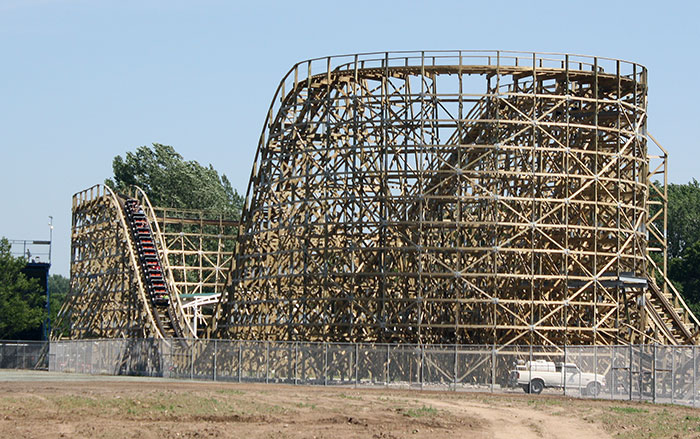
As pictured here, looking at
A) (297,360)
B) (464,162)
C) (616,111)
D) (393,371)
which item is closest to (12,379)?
(297,360)

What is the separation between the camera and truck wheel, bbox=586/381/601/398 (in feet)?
157

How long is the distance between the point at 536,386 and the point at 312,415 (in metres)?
14.5

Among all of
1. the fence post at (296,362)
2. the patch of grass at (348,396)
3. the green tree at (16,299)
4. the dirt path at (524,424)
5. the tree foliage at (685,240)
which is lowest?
the dirt path at (524,424)

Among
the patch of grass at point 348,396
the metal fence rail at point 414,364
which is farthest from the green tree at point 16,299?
the patch of grass at point 348,396

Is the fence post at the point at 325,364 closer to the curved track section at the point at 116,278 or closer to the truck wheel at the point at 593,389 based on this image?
the truck wheel at the point at 593,389

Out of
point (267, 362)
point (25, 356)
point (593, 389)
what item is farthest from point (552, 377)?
point (25, 356)

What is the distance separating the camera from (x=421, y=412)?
127 feet

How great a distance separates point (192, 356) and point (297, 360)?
6.57 meters

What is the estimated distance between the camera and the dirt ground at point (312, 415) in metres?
33.8

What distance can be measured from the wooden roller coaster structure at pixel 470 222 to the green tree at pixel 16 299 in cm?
2646

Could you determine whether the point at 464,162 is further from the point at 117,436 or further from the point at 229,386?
the point at 117,436

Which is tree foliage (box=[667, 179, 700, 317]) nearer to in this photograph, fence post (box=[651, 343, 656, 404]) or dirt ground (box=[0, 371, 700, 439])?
fence post (box=[651, 343, 656, 404])

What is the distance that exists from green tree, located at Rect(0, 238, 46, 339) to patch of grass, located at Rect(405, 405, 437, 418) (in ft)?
162

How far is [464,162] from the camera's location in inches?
2315
